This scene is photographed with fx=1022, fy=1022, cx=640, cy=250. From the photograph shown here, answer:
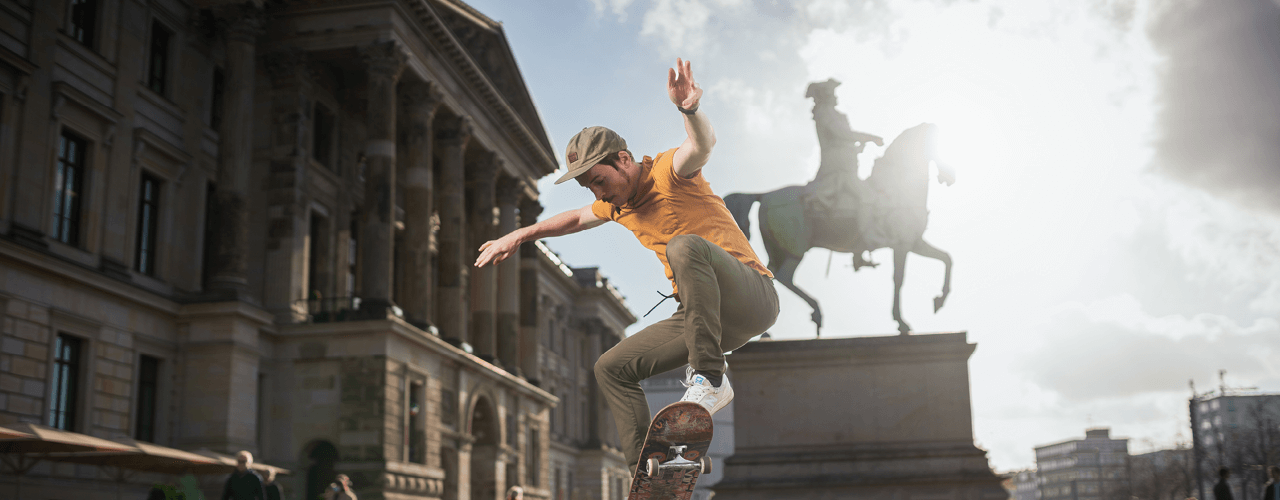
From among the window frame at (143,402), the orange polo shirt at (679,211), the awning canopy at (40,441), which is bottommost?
the awning canopy at (40,441)

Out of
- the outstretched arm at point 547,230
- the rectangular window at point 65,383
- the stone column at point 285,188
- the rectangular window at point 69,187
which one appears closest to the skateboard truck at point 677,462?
the outstretched arm at point 547,230

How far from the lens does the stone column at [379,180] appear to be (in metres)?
28.2

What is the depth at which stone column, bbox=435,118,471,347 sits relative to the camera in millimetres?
33594

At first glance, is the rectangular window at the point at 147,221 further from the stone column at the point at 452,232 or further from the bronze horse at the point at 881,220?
the bronze horse at the point at 881,220

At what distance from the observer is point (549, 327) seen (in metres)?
62.3

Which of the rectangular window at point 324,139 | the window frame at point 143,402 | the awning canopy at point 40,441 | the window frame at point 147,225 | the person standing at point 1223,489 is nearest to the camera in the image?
the awning canopy at point 40,441

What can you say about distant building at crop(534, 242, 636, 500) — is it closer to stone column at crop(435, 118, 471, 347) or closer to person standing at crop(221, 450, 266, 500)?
stone column at crop(435, 118, 471, 347)

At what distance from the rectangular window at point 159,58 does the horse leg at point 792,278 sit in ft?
55.4

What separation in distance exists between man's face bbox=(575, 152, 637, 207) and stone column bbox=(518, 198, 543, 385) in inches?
1517

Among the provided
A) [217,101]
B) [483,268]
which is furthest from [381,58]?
[483,268]

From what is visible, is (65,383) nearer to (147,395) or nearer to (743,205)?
(147,395)

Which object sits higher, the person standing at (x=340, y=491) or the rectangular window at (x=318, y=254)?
the rectangular window at (x=318, y=254)

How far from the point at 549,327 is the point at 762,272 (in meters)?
58.7

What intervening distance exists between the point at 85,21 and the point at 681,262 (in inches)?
908
